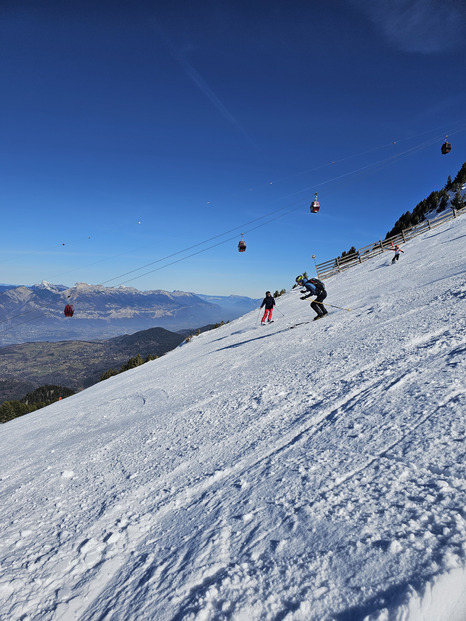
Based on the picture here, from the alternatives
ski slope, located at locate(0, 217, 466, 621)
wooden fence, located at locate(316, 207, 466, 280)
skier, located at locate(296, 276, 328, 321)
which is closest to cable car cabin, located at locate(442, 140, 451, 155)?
wooden fence, located at locate(316, 207, 466, 280)

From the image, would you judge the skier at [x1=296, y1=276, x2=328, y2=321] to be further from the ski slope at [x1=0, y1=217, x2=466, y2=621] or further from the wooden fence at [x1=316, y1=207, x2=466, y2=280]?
the wooden fence at [x1=316, y1=207, x2=466, y2=280]

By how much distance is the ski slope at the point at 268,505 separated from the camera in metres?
2.20

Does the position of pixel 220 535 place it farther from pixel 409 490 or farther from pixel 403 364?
pixel 403 364

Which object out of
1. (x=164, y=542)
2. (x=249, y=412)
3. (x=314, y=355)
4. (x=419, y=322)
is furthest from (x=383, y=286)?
(x=164, y=542)

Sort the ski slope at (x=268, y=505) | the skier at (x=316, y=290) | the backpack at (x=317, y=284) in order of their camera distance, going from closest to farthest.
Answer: the ski slope at (x=268, y=505) → the backpack at (x=317, y=284) → the skier at (x=316, y=290)

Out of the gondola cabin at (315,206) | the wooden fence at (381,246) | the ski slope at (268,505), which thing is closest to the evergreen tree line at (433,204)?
the wooden fence at (381,246)

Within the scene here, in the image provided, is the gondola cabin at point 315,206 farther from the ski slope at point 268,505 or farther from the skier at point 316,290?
the ski slope at point 268,505

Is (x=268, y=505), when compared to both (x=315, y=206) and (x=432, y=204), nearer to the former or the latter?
(x=315, y=206)

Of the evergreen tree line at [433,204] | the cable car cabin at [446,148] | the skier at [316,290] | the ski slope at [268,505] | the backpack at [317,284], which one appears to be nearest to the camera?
the ski slope at [268,505]

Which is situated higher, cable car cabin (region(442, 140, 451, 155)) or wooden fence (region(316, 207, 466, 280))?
cable car cabin (region(442, 140, 451, 155))

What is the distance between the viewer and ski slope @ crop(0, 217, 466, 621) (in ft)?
7.20

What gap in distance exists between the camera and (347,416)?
15.0 feet

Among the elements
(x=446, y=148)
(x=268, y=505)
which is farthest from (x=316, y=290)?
(x=446, y=148)

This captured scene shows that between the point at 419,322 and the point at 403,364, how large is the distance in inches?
118
